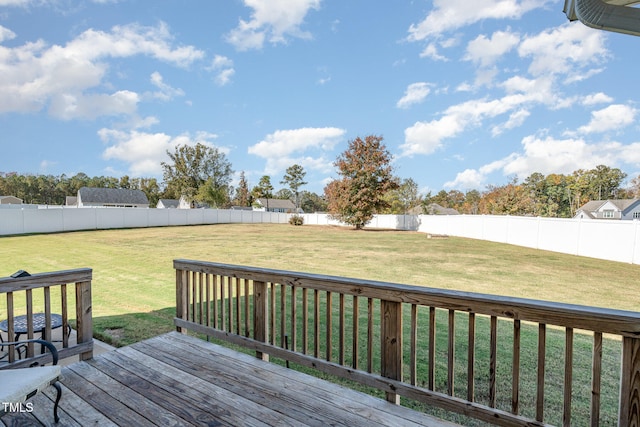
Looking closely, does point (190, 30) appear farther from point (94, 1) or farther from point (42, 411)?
point (42, 411)

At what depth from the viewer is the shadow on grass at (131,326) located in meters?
3.59

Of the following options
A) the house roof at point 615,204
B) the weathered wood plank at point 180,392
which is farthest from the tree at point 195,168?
the house roof at point 615,204

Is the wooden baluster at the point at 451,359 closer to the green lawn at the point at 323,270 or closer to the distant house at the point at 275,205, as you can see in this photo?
the green lawn at the point at 323,270

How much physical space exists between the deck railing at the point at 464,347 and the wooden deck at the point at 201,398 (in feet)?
0.46

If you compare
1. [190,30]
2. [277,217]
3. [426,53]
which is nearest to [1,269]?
[190,30]

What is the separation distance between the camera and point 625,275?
8.02 m

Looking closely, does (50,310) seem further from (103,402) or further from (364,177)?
(364,177)

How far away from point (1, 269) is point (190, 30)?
10077 mm

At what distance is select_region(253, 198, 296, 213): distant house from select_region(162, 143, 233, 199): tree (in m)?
9.05

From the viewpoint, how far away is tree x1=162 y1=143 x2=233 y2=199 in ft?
129

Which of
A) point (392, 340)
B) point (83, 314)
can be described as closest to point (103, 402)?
point (83, 314)

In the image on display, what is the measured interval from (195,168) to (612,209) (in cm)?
5038

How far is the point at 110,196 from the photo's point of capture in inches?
1502

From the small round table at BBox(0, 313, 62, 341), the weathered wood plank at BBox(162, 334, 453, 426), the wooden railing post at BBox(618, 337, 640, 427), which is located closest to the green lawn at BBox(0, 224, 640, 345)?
the small round table at BBox(0, 313, 62, 341)
